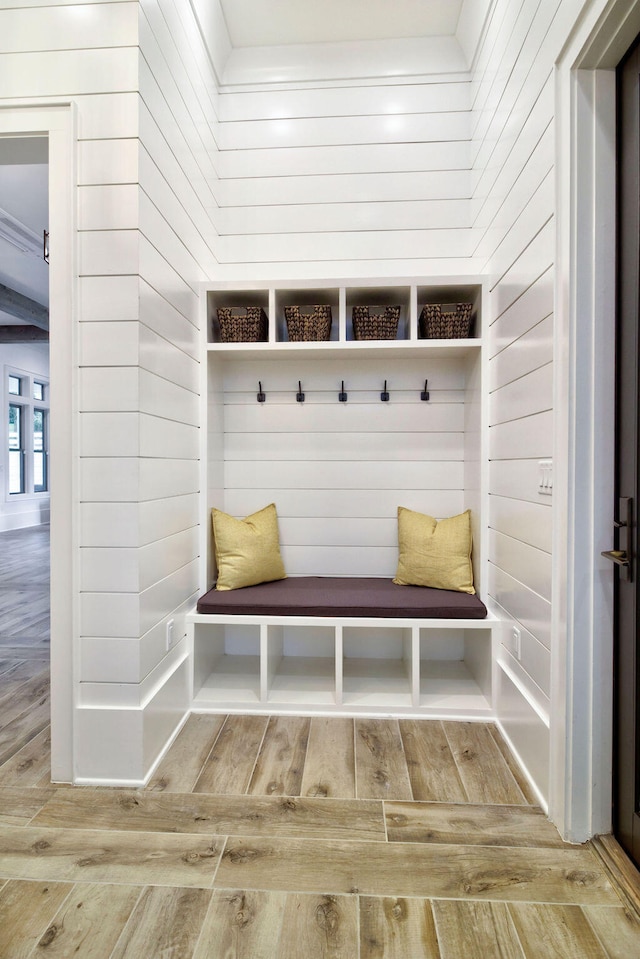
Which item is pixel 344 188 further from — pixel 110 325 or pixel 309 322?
pixel 110 325

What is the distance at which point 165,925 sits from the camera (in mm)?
1228

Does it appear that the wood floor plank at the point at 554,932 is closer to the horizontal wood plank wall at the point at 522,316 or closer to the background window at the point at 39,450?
the horizontal wood plank wall at the point at 522,316

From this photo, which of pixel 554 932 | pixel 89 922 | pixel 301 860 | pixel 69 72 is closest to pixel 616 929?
pixel 554 932

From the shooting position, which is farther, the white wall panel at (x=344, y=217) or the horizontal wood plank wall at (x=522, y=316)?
the white wall panel at (x=344, y=217)

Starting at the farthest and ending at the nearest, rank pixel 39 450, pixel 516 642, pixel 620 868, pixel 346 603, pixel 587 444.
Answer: pixel 39 450, pixel 346 603, pixel 516 642, pixel 587 444, pixel 620 868

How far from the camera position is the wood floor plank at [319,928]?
1.16 m

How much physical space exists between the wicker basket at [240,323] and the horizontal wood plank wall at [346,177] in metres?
0.37

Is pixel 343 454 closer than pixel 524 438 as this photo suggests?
No

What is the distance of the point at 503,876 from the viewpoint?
4.50 ft

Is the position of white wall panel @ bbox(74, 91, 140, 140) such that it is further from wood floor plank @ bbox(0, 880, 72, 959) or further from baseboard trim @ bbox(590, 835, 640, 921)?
baseboard trim @ bbox(590, 835, 640, 921)

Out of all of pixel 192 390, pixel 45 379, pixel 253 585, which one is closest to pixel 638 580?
pixel 253 585

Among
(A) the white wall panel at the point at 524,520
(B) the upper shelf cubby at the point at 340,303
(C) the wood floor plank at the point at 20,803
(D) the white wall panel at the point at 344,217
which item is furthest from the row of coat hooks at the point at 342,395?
(C) the wood floor plank at the point at 20,803

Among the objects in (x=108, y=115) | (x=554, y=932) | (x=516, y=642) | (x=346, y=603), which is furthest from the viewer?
(x=346, y=603)

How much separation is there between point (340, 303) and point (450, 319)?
1.76 feet
